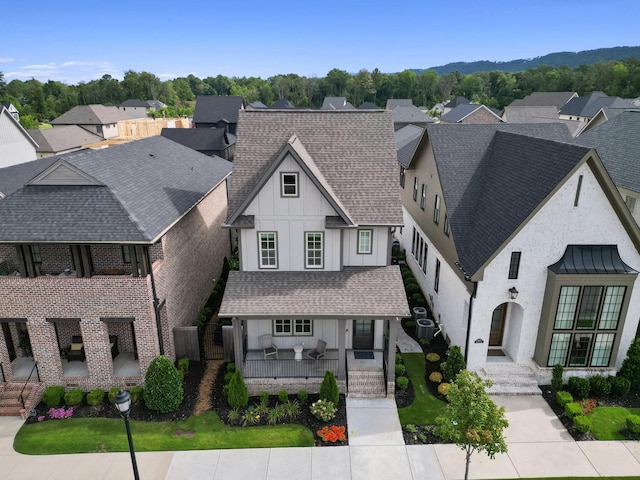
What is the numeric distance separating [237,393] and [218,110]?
5745 centimetres

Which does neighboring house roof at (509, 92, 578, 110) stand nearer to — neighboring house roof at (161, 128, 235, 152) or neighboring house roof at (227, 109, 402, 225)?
neighboring house roof at (161, 128, 235, 152)

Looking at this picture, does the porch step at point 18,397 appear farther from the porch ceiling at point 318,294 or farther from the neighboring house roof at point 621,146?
the neighboring house roof at point 621,146

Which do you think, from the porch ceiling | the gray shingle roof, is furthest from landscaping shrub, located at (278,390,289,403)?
the gray shingle roof

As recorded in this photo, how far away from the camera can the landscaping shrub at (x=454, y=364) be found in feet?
58.5

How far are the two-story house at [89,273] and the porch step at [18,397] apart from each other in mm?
373

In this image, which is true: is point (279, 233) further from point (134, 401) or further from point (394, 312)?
point (134, 401)

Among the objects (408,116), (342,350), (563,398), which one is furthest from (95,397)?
(408,116)

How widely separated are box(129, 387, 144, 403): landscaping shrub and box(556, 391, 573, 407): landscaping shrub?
55.1 feet

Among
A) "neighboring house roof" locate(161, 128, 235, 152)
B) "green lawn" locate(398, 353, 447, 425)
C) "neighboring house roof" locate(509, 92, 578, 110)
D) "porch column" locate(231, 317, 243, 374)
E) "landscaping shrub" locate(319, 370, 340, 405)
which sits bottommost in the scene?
"green lawn" locate(398, 353, 447, 425)

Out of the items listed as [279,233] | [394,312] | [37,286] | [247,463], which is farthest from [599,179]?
[37,286]

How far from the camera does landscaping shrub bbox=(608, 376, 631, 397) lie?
57.4 feet

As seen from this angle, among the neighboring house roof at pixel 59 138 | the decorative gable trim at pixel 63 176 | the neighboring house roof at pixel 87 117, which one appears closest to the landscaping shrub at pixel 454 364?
the decorative gable trim at pixel 63 176

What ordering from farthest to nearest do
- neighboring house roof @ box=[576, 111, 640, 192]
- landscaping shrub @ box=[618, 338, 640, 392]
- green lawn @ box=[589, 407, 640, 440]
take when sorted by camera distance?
neighboring house roof @ box=[576, 111, 640, 192]
landscaping shrub @ box=[618, 338, 640, 392]
green lawn @ box=[589, 407, 640, 440]

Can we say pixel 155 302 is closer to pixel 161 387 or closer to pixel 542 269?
pixel 161 387
